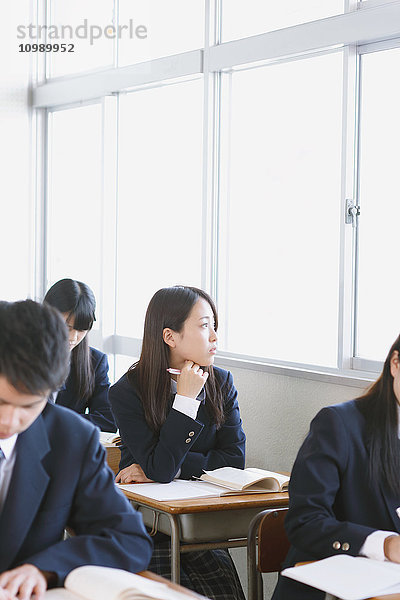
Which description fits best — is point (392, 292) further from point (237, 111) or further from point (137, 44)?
point (137, 44)

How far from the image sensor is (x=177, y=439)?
2.85m

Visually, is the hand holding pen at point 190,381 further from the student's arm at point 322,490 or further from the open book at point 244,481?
the student's arm at point 322,490

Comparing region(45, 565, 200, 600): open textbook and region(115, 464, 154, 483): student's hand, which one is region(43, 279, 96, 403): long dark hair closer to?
region(115, 464, 154, 483): student's hand

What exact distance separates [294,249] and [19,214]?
7.13ft

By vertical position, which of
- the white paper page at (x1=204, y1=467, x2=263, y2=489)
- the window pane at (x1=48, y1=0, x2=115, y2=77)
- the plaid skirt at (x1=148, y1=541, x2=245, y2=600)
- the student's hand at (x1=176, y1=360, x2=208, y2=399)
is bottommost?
the plaid skirt at (x1=148, y1=541, x2=245, y2=600)

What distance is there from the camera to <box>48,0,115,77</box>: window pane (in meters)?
4.69

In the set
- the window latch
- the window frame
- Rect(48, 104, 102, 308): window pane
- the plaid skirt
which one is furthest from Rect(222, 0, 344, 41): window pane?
the plaid skirt

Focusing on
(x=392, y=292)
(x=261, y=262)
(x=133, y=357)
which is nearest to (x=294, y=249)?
(x=261, y=262)

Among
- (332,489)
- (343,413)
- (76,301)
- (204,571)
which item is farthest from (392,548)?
(76,301)

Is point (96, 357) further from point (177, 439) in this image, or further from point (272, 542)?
point (272, 542)

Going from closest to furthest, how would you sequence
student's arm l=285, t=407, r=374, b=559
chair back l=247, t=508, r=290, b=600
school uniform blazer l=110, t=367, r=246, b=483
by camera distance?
1. student's arm l=285, t=407, r=374, b=559
2. chair back l=247, t=508, r=290, b=600
3. school uniform blazer l=110, t=367, r=246, b=483

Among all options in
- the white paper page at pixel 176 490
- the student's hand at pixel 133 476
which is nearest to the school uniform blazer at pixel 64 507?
the white paper page at pixel 176 490

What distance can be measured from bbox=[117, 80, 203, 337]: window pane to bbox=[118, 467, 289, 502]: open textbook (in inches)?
54.7

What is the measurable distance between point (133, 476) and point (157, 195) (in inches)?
73.6
